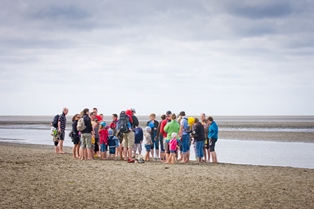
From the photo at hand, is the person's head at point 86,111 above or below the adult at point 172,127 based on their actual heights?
above

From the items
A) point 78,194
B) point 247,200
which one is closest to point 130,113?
point 78,194

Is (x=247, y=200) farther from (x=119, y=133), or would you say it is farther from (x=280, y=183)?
(x=119, y=133)

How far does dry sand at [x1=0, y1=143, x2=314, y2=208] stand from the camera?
9492mm

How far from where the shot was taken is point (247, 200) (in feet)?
32.1

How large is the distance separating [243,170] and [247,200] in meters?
5.41

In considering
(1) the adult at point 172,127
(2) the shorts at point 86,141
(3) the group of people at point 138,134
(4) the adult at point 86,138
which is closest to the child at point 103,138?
(3) the group of people at point 138,134

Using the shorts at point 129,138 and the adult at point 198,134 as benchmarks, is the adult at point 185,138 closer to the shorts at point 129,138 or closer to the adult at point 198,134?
the adult at point 198,134

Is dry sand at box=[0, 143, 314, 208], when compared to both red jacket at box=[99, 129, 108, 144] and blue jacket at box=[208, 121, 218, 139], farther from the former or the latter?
red jacket at box=[99, 129, 108, 144]

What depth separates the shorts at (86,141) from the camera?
57.5 ft

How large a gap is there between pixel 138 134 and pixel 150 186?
23.0 ft

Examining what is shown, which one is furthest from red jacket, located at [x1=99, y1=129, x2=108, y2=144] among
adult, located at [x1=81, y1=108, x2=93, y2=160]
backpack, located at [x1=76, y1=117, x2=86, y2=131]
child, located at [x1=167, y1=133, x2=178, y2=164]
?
child, located at [x1=167, y1=133, x2=178, y2=164]

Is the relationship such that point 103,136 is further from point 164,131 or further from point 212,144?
point 212,144

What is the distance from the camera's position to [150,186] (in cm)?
1152

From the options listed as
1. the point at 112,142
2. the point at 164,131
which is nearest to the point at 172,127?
the point at 164,131
